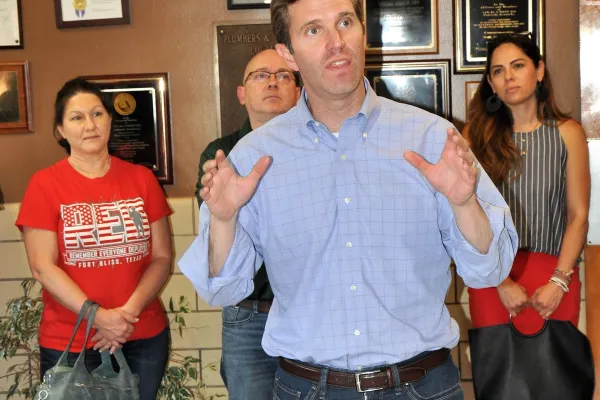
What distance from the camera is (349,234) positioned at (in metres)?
1.70

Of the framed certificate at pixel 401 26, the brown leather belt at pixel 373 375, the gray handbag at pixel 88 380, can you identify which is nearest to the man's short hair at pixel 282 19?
the brown leather belt at pixel 373 375

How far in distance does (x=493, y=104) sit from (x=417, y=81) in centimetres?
58

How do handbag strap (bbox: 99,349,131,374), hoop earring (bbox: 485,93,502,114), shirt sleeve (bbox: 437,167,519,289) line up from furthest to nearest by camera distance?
hoop earring (bbox: 485,93,502,114) < handbag strap (bbox: 99,349,131,374) < shirt sleeve (bbox: 437,167,519,289)

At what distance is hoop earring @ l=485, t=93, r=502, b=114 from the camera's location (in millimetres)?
3086

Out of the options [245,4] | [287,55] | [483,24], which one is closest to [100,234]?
[287,55]

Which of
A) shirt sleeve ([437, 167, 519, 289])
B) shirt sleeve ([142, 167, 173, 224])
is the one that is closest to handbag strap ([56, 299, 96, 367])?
shirt sleeve ([142, 167, 173, 224])

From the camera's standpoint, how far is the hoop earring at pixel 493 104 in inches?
121

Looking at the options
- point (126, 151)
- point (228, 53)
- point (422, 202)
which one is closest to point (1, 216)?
point (126, 151)

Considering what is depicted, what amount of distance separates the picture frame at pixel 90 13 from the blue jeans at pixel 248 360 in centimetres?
174

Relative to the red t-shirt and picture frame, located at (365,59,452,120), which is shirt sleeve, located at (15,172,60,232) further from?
picture frame, located at (365,59,452,120)

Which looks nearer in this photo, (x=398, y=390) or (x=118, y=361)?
(x=398, y=390)

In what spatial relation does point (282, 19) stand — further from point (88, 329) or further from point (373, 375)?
point (88, 329)

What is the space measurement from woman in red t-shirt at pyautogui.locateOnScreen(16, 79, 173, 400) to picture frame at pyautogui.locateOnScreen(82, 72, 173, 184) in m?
0.64

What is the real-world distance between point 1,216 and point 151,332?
119cm
